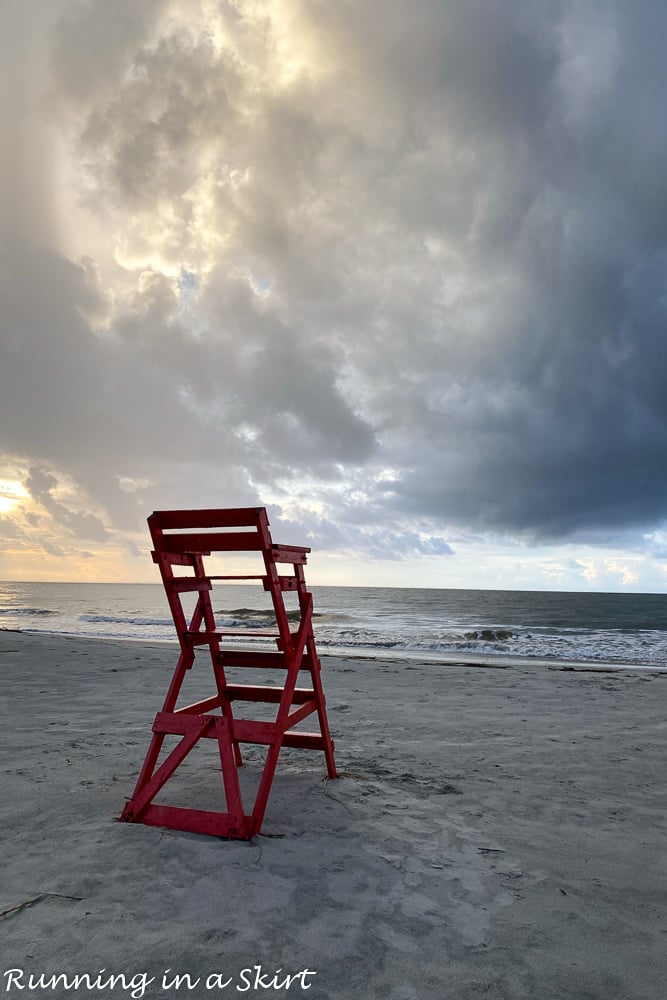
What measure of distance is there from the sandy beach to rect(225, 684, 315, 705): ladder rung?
0.71 m

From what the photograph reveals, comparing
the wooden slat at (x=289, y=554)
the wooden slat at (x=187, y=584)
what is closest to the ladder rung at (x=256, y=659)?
the wooden slat at (x=187, y=584)

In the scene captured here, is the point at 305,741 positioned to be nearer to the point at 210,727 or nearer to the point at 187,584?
the point at 210,727

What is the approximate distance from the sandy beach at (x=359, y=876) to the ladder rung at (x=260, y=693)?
0.71 m

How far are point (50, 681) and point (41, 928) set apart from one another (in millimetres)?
7537

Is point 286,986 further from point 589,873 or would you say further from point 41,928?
point 589,873

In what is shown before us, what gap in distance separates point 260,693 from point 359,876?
1467 millimetres

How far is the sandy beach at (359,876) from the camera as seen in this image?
7.30 feet

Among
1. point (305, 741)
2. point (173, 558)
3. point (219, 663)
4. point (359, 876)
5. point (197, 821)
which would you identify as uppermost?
point (173, 558)

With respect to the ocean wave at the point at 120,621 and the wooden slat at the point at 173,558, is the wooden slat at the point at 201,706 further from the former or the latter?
the ocean wave at the point at 120,621

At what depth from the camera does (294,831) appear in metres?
3.47

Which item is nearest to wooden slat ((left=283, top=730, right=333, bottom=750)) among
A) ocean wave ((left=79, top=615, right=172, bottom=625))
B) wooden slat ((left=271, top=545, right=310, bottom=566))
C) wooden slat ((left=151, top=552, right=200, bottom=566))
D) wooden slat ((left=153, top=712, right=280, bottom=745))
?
wooden slat ((left=153, top=712, right=280, bottom=745))

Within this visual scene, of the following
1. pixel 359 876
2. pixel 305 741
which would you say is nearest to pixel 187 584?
pixel 305 741

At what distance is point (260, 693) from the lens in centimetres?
409

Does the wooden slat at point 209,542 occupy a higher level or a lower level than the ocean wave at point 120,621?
higher
